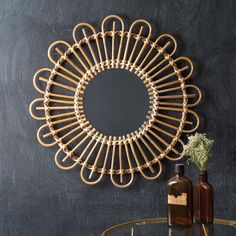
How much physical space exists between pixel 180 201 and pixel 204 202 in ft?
0.38

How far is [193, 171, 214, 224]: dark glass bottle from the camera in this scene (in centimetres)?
210

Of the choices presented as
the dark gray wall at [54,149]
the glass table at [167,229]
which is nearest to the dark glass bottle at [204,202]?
the glass table at [167,229]

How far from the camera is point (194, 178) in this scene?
2424mm

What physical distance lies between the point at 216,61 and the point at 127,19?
0.50 m

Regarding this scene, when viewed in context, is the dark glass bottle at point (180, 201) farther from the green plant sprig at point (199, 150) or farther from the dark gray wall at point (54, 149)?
the dark gray wall at point (54, 149)

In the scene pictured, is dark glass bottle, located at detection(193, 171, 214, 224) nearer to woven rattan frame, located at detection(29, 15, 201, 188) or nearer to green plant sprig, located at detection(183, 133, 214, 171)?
green plant sprig, located at detection(183, 133, 214, 171)

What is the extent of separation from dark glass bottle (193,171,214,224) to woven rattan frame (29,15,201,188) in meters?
0.34

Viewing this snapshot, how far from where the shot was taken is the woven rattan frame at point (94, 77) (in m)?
2.42

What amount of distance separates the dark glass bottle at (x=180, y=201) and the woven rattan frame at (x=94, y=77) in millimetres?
333

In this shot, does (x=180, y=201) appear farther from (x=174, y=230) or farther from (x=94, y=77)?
(x=94, y=77)

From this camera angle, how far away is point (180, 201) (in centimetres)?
207

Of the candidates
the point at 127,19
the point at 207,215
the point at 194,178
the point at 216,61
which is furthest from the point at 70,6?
the point at 207,215

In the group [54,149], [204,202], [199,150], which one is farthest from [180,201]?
[54,149]

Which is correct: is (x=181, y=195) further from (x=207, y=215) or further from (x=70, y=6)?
(x=70, y=6)
